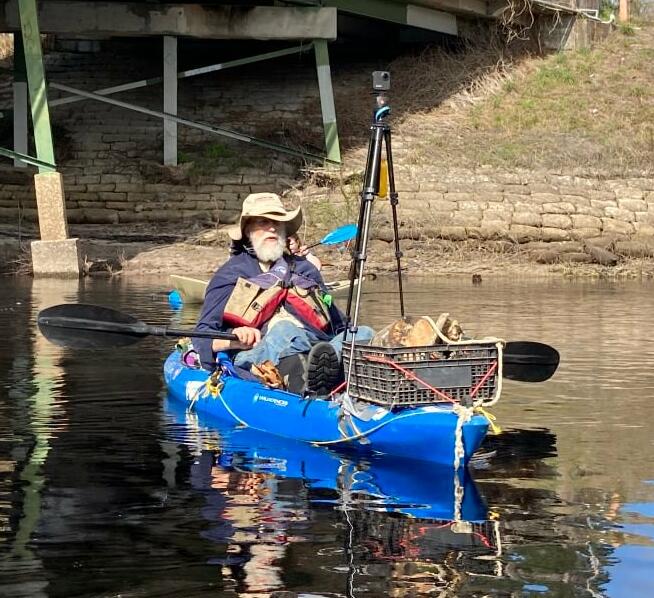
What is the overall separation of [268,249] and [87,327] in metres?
1.36

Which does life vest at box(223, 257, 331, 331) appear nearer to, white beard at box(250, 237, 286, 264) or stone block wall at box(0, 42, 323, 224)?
white beard at box(250, 237, 286, 264)

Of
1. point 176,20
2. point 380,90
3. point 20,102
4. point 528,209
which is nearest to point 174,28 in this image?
point 176,20

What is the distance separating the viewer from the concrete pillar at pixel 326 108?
80.1 ft

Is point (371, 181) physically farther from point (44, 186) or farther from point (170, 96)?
point (170, 96)

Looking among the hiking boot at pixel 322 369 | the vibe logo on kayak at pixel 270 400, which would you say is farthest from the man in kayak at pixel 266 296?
the hiking boot at pixel 322 369

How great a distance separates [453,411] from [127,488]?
1656 mm

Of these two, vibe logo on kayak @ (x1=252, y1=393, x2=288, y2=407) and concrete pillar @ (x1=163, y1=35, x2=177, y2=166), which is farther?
concrete pillar @ (x1=163, y1=35, x2=177, y2=166)

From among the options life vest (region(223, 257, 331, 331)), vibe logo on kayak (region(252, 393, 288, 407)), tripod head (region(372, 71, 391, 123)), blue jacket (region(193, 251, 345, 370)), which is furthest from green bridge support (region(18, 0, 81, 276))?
tripod head (region(372, 71, 391, 123))

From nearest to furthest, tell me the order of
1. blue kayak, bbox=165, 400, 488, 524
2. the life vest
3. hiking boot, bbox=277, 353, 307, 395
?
blue kayak, bbox=165, 400, 488, 524, hiking boot, bbox=277, 353, 307, 395, the life vest

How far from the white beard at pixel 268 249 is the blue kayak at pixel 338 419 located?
759 millimetres

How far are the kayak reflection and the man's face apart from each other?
3.75 ft

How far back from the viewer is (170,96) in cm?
2403

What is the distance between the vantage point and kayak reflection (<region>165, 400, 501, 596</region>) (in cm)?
605

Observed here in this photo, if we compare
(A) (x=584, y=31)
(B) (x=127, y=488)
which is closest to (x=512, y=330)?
(B) (x=127, y=488)
